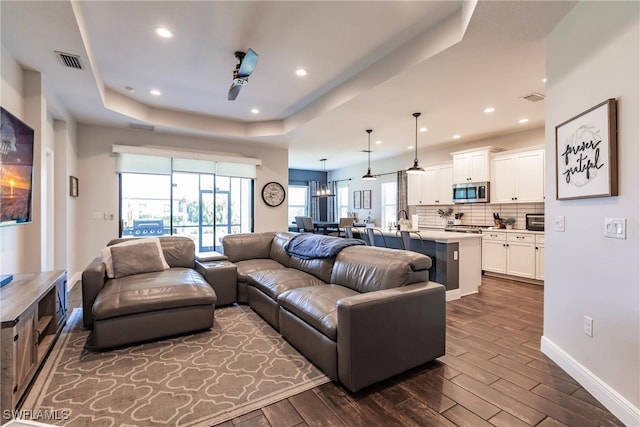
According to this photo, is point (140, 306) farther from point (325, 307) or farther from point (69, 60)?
point (69, 60)

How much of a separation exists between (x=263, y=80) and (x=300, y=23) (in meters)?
1.36

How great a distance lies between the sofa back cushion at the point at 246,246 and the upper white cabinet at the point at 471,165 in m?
4.22

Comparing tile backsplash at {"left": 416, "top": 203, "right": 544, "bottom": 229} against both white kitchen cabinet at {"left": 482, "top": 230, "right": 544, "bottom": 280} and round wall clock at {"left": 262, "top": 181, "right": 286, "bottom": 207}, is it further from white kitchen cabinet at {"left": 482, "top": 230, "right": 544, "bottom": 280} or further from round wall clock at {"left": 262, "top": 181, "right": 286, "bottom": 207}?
round wall clock at {"left": 262, "top": 181, "right": 286, "bottom": 207}

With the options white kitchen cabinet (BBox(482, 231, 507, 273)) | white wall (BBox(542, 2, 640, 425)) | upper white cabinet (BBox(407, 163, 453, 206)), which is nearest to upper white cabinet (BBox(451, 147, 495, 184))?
upper white cabinet (BBox(407, 163, 453, 206))

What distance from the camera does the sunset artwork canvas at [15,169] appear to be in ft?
7.79

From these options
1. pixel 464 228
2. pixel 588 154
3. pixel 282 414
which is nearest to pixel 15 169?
pixel 282 414

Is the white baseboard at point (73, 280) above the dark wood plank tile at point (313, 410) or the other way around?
above

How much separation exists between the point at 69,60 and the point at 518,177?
664 cm

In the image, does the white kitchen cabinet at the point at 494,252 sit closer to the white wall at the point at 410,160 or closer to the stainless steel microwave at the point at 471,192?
the stainless steel microwave at the point at 471,192

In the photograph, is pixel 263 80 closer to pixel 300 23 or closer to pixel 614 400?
pixel 300 23

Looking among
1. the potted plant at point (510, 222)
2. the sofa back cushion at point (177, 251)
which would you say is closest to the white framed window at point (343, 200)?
the potted plant at point (510, 222)

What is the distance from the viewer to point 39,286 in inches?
89.7

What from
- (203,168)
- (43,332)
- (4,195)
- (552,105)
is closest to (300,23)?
(552,105)

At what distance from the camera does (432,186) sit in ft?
23.4
